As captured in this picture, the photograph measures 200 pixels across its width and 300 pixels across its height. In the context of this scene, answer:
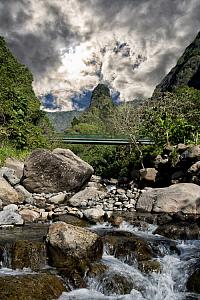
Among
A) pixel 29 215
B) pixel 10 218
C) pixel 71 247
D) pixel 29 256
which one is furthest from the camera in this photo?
pixel 29 215

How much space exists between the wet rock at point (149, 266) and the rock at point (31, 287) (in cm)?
330

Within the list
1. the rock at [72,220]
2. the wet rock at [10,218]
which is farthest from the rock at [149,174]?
the wet rock at [10,218]

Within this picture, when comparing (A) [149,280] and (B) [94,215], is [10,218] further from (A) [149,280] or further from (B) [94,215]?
(A) [149,280]

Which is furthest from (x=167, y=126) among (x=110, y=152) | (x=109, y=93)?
(x=109, y=93)

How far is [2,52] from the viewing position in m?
58.3

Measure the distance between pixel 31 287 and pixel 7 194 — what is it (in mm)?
13656

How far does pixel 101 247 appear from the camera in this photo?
1429 cm

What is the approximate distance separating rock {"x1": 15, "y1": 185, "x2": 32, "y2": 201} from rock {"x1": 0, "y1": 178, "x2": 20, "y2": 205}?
2.63 feet

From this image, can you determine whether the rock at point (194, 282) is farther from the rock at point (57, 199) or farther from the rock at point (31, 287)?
the rock at point (57, 199)

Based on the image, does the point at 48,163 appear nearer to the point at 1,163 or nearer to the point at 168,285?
the point at 1,163

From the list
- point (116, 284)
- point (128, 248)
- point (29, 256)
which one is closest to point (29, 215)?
point (29, 256)

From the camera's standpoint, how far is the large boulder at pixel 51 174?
92.3 ft

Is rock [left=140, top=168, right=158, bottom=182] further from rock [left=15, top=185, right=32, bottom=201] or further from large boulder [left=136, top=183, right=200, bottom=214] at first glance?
rock [left=15, top=185, right=32, bottom=201]

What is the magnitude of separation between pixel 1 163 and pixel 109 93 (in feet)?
539
